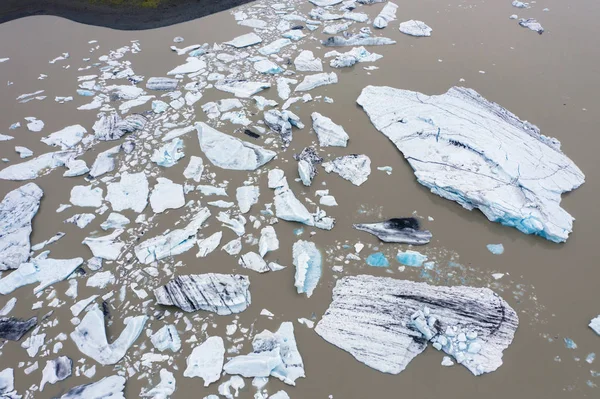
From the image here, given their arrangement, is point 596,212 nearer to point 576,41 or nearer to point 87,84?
point 576,41

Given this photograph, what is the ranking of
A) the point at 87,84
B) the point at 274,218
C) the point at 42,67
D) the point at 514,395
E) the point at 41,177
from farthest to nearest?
the point at 42,67, the point at 87,84, the point at 41,177, the point at 274,218, the point at 514,395

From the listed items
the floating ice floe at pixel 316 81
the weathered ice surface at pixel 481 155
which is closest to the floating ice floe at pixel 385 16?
the floating ice floe at pixel 316 81

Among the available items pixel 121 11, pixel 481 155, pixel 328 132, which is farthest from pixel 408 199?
pixel 121 11

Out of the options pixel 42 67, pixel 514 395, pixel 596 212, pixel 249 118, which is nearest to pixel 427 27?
pixel 249 118

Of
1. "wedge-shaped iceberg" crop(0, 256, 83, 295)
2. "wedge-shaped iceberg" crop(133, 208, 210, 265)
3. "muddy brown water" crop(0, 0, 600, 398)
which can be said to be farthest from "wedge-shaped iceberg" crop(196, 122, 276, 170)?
"wedge-shaped iceberg" crop(0, 256, 83, 295)

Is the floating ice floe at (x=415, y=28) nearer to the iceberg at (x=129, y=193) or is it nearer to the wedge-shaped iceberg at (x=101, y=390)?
the iceberg at (x=129, y=193)

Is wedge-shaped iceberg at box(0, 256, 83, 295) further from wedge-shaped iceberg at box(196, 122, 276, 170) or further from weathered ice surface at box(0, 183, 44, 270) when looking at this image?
wedge-shaped iceberg at box(196, 122, 276, 170)

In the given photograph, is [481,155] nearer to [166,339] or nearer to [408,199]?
[408,199]
